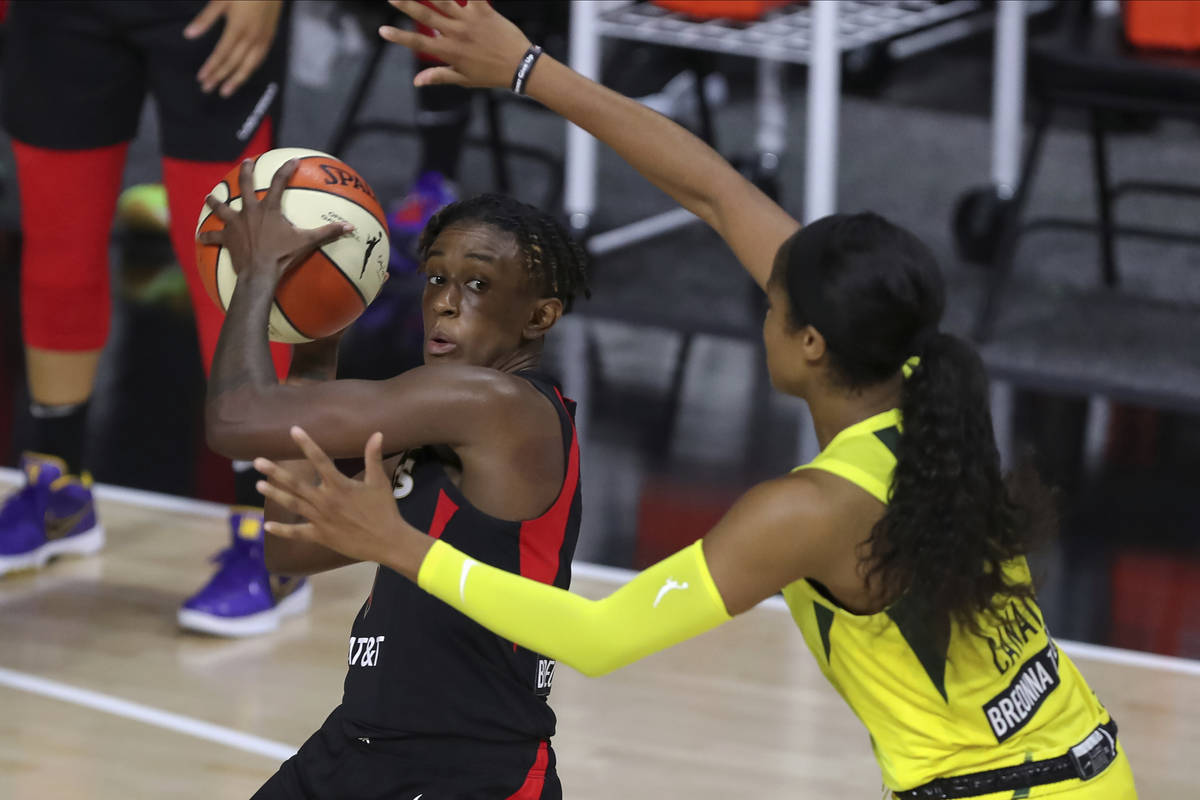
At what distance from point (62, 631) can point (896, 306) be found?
2.14 meters

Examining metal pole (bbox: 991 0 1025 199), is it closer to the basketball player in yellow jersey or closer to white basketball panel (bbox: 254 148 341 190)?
white basketball panel (bbox: 254 148 341 190)

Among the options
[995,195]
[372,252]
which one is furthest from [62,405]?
[995,195]

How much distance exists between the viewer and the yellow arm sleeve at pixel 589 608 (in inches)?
68.7

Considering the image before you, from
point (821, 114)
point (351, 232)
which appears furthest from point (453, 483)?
point (821, 114)

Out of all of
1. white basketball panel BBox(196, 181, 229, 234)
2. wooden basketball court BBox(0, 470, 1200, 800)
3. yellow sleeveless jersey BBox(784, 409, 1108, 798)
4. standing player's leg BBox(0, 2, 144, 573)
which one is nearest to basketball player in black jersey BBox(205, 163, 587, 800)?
white basketball panel BBox(196, 181, 229, 234)

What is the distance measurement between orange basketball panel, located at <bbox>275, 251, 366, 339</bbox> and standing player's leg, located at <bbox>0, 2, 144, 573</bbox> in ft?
4.31

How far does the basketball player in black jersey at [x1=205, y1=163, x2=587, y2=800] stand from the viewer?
1.96 meters

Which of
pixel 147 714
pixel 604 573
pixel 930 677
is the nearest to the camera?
pixel 930 677

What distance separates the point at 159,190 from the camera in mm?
6113

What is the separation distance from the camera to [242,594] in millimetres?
3355

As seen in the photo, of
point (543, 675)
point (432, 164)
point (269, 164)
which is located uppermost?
point (269, 164)

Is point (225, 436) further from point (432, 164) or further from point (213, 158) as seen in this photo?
point (432, 164)

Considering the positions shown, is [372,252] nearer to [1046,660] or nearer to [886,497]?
[886,497]

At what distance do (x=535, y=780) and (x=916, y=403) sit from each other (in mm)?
680
